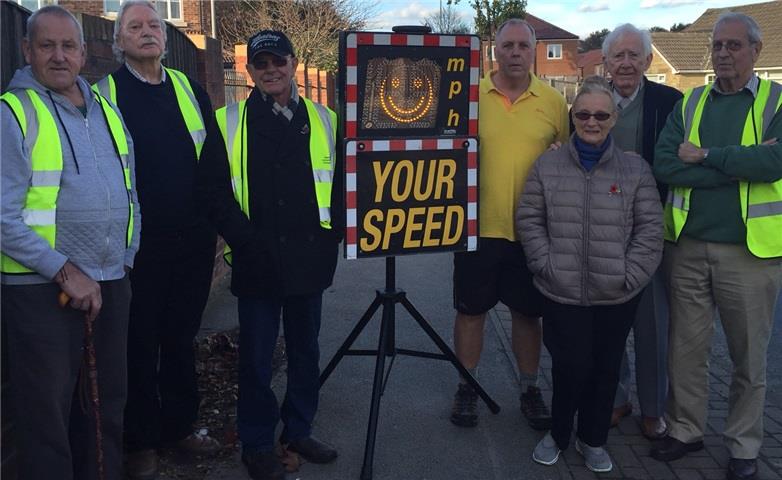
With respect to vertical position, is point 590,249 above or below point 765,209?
below

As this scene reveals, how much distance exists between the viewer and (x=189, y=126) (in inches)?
151

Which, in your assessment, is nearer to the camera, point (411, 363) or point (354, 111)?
point (354, 111)

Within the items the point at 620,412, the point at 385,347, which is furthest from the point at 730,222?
the point at 385,347

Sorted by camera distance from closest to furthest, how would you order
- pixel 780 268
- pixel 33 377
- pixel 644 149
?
pixel 33 377 → pixel 780 268 → pixel 644 149

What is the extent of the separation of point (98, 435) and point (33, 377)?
42 centimetres

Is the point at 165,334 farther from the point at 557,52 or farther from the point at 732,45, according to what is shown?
the point at 557,52

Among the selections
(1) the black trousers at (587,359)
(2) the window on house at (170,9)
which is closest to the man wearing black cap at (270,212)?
(1) the black trousers at (587,359)

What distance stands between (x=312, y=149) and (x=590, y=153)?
142cm

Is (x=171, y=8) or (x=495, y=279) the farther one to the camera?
(x=171, y=8)

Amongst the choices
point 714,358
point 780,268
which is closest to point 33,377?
point 780,268

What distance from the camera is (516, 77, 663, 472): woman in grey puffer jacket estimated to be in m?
3.82

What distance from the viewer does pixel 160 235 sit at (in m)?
3.75

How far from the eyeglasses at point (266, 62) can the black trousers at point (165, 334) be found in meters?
0.93

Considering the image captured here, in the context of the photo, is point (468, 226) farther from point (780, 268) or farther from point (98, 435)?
point (98, 435)
